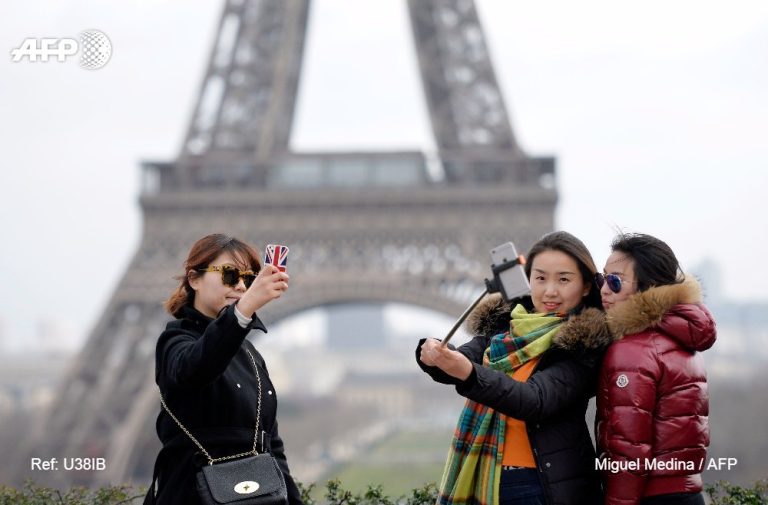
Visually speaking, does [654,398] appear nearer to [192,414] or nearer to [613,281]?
[613,281]

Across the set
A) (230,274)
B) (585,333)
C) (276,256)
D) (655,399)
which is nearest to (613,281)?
(585,333)

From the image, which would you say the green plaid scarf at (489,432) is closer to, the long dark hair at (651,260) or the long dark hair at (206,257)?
the long dark hair at (651,260)

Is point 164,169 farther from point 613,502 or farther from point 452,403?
point 452,403

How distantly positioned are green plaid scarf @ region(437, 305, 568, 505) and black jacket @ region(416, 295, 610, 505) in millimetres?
80

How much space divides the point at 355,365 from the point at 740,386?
113276 mm

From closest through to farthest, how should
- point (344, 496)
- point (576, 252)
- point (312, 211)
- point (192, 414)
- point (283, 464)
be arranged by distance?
point (192, 414) < point (576, 252) < point (283, 464) < point (344, 496) < point (312, 211)

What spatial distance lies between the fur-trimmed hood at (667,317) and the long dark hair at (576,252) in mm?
183

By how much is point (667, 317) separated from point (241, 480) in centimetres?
167

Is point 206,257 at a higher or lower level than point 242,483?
higher

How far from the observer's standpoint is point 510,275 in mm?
3068

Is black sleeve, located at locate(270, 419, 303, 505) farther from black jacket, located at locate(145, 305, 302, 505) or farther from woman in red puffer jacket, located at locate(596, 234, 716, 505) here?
woman in red puffer jacket, located at locate(596, 234, 716, 505)

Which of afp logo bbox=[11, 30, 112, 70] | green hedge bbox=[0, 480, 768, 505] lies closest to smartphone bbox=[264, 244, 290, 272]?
green hedge bbox=[0, 480, 768, 505]

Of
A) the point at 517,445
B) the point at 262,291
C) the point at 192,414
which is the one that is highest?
the point at 262,291

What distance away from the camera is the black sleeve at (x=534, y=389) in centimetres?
323
